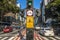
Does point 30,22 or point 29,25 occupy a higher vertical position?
point 30,22

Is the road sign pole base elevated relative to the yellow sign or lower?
lower

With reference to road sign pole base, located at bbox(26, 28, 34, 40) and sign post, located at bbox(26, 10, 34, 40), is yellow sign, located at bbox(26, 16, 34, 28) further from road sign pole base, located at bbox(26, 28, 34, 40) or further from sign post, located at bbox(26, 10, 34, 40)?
road sign pole base, located at bbox(26, 28, 34, 40)

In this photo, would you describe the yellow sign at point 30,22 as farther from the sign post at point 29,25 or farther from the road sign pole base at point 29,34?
the road sign pole base at point 29,34

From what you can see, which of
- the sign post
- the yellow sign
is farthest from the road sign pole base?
the yellow sign

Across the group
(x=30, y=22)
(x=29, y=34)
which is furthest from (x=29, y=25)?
(x=29, y=34)

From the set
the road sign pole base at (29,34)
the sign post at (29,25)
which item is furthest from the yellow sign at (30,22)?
the road sign pole base at (29,34)

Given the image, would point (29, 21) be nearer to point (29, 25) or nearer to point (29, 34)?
point (29, 25)

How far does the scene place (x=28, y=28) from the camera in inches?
551

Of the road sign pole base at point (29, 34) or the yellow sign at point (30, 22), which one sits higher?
the yellow sign at point (30, 22)

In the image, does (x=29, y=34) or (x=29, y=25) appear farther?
(x=29, y=34)

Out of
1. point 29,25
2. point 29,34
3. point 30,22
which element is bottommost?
point 29,34

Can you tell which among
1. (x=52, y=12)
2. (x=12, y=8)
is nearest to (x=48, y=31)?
(x=52, y=12)

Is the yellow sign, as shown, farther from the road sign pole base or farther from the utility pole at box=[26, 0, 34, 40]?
the road sign pole base

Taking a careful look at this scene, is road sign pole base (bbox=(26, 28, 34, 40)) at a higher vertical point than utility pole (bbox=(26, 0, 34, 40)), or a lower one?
lower
